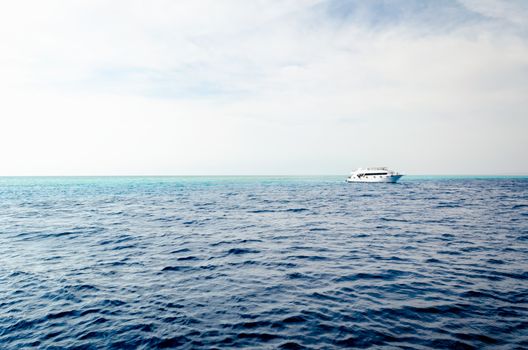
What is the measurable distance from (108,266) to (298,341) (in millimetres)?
10928

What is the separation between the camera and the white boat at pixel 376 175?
104m

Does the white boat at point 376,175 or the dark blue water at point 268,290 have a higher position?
the white boat at point 376,175

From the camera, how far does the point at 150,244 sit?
1922 centimetres

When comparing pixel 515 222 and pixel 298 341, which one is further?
pixel 515 222

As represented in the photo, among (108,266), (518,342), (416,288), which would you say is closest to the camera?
(518,342)

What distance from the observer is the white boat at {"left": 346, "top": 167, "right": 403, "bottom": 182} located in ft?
342

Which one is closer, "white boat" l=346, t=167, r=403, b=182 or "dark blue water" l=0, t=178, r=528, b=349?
"dark blue water" l=0, t=178, r=528, b=349

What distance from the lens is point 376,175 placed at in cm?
10831

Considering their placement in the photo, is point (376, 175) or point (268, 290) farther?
point (376, 175)

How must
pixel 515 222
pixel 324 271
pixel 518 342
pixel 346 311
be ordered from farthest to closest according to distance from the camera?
1. pixel 515 222
2. pixel 324 271
3. pixel 346 311
4. pixel 518 342

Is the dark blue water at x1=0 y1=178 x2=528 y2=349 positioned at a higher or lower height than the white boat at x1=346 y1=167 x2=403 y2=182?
lower

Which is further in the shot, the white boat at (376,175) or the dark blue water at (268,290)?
the white boat at (376,175)

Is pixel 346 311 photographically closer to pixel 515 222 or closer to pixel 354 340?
pixel 354 340

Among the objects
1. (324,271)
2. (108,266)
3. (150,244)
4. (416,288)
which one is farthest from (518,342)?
(150,244)
